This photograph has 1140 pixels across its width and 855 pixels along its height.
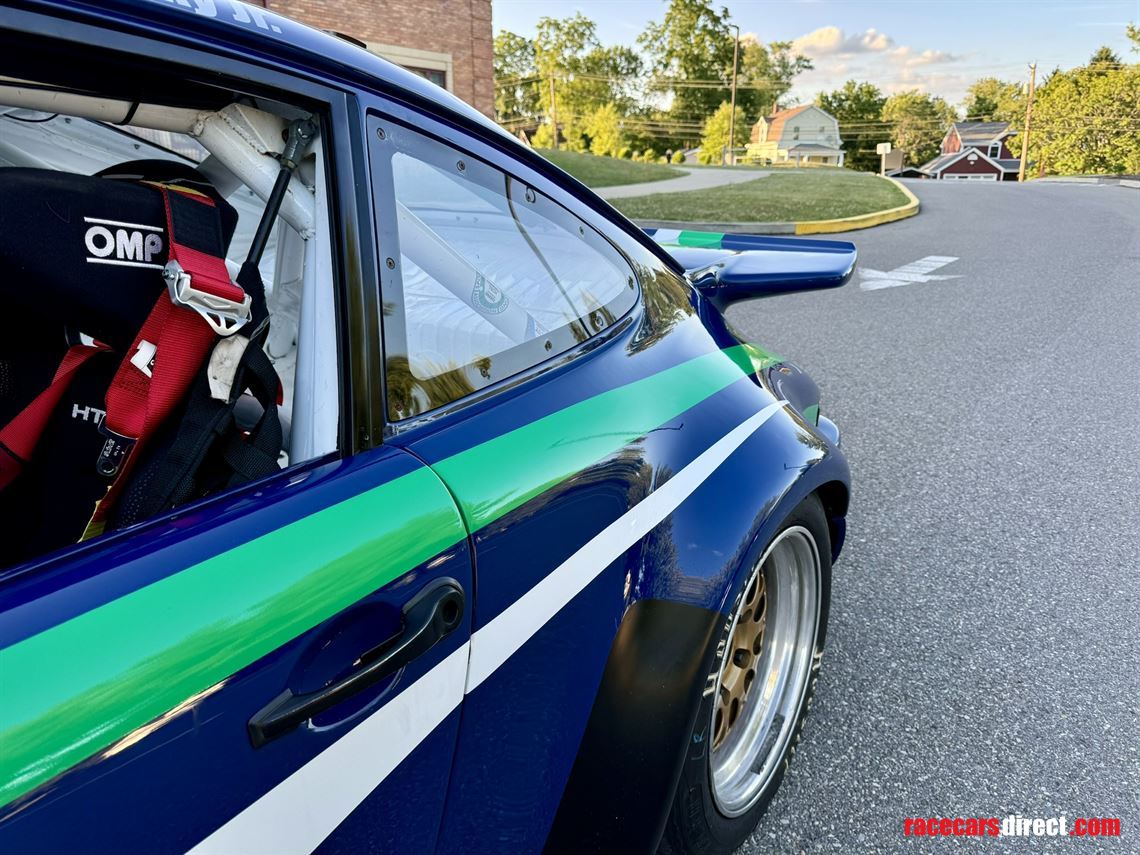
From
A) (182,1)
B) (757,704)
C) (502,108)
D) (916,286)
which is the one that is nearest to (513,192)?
(182,1)

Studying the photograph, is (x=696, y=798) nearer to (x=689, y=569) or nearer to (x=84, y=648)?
(x=689, y=569)

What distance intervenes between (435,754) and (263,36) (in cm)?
96

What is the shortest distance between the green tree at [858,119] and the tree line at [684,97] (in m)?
10.8

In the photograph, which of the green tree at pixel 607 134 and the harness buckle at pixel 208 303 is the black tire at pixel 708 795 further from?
the green tree at pixel 607 134

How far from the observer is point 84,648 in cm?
74

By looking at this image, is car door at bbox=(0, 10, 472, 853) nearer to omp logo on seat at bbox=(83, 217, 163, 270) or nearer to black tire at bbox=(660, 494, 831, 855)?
omp logo on seat at bbox=(83, 217, 163, 270)

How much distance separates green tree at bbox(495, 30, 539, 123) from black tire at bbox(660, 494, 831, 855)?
218 ft

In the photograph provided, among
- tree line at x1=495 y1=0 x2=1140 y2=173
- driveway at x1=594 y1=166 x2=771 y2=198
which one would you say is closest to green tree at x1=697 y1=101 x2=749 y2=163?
tree line at x1=495 y1=0 x2=1140 y2=173

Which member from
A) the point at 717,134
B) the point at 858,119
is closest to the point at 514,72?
the point at 717,134

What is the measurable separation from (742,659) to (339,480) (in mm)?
1230

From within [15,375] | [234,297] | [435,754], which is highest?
[234,297]

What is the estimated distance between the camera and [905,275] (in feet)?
26.6

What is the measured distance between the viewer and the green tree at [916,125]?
302 ft

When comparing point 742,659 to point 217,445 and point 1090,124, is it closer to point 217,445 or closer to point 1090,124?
point 217,445
